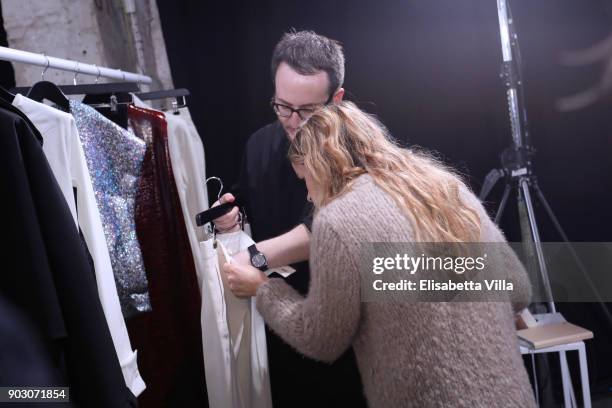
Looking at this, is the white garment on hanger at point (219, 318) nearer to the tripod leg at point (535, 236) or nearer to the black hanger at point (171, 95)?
the black hanger at point (171, 95)

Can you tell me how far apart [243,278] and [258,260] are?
0.06m

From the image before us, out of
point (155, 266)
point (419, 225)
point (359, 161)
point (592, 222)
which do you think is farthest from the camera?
point (592, 222)

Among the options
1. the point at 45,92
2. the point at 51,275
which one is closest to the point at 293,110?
the point at 45,92

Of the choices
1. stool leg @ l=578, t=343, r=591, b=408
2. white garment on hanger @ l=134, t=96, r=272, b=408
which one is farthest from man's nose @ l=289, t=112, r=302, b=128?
stool leg @ l=578, t=343, r=591, b=408

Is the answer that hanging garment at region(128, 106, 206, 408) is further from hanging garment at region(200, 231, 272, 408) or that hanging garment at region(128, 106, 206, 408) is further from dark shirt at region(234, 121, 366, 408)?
dark shirt at region(234, 121, 366, 408)

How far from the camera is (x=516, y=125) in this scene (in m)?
1.77

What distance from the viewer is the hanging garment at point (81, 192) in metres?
0.91

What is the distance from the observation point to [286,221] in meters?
1.55

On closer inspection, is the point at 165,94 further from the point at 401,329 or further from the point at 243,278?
the point at 401,329

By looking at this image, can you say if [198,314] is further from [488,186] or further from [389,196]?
[488,186]

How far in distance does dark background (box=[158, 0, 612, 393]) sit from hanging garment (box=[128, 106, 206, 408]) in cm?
83

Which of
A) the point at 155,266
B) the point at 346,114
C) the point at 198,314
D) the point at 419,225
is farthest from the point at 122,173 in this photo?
the point at 419,225

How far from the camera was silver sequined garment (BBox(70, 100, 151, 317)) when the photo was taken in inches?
42.7

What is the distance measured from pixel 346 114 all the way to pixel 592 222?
5.67 feet
